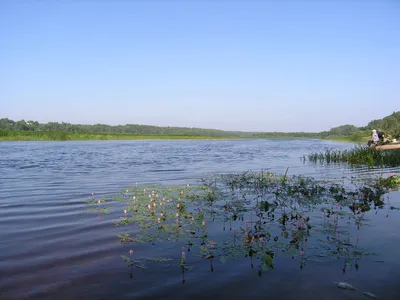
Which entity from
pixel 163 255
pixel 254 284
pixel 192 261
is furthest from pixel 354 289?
pixel 163 255

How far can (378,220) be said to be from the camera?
9.16m

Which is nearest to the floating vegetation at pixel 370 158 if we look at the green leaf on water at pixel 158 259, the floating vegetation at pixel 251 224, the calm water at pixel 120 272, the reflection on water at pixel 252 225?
the floating vegetation at pixel 251 224

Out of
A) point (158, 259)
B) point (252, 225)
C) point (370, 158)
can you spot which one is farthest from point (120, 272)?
point (370, 158)

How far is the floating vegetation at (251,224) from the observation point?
6488 mm

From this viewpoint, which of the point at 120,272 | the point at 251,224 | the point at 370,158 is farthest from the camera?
the point at 370,158

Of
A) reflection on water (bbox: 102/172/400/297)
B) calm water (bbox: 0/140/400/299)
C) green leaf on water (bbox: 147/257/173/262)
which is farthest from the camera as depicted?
reflection on water (bbox: 102/172/400/297)

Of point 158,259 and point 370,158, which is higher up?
point 370,158

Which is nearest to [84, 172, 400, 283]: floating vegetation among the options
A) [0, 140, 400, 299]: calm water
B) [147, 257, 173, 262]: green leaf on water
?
[147, 257, 173, 262]: green leaf on water

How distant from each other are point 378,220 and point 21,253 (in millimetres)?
9022

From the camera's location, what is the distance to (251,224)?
870cm

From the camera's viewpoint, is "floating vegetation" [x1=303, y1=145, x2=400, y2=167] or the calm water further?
"floating vegetation" [x1=303, y1=145, x2=400, y2=167]

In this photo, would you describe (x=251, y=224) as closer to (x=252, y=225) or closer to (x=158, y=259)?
(x=252, y=225)

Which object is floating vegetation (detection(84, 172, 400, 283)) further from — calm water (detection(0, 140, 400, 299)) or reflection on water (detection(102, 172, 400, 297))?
calm water (detection(0, 140, 400, 299))

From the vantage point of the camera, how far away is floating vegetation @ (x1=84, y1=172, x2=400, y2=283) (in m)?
6.49
